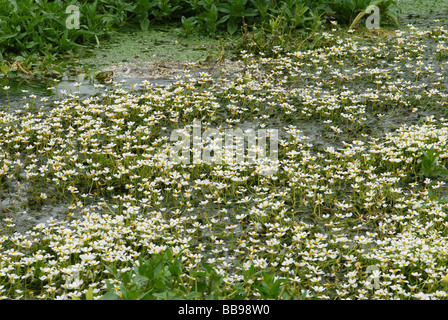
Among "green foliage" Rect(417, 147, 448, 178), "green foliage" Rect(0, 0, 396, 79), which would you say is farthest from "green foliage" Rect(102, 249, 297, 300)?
"green foliage" Rect(0, 0, 396, 79)

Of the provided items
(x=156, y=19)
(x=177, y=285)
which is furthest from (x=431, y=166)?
(x=156, y=19)

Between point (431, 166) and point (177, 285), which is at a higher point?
point (431, 166)

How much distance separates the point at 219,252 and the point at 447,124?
3.10 m

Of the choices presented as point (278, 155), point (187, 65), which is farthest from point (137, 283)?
point (187, 65)

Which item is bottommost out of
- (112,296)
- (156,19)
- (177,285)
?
(177,285)

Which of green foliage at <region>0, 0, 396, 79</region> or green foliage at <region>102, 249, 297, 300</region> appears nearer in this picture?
green foliage at <region>102, 249, 297, 300</region>

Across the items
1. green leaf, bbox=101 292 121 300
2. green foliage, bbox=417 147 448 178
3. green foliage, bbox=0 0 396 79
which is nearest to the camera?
green leaf, bbox=101 292 121 300

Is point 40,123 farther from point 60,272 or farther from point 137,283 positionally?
point 137,283

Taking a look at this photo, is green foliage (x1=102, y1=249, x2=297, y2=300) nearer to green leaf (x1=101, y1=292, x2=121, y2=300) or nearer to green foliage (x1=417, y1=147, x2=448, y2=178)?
green leaf (x1=101, y1=292, x2=121, y2=300)

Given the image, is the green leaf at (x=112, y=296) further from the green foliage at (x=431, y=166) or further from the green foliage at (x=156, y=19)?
the green foliage at (x=156, y=19)

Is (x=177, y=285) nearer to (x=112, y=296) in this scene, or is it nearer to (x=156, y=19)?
(x=112, y=296)

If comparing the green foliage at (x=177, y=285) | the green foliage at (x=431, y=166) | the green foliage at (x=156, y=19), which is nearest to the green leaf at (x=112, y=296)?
the green foliage at (x=177, y=285)
